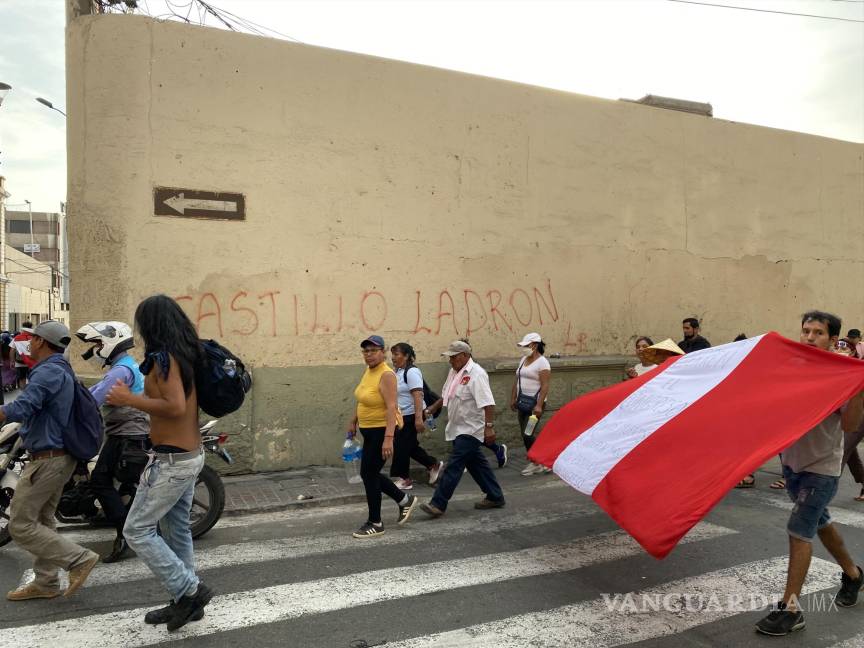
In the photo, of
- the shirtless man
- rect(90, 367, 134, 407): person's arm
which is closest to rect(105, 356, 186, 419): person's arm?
the shirtless man

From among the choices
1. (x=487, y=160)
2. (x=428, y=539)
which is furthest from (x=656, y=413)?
(x=487, y=160)

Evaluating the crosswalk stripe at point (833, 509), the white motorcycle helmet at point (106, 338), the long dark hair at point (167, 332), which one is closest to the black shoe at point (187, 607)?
the long dark hair at point (167, 332)

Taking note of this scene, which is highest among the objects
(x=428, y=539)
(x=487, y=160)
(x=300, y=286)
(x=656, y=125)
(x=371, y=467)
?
(x=656, y=125)

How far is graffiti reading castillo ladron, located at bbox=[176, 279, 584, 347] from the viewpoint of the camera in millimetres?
8078

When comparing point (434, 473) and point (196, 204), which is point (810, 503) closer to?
point (434, 473)

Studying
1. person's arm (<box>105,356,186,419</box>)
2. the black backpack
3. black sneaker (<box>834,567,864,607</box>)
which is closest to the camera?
person's arm (<box>105,356,186,419</box>)

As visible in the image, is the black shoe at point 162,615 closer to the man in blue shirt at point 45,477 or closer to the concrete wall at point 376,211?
the man in blue shirt at point 45,477

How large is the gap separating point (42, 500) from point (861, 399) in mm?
5193

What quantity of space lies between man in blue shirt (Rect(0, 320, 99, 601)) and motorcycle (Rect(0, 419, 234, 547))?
696 millimetres

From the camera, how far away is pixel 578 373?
10359 millimetres

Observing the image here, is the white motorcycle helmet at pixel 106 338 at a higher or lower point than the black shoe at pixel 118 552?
higher

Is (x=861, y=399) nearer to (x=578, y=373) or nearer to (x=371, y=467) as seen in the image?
(x=371, y=467)

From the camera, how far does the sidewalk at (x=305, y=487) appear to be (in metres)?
6.84

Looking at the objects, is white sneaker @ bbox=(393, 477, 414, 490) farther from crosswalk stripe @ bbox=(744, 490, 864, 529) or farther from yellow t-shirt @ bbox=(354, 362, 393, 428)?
crosswalk stripe @ bbox=(744, 490, 864, 529)
